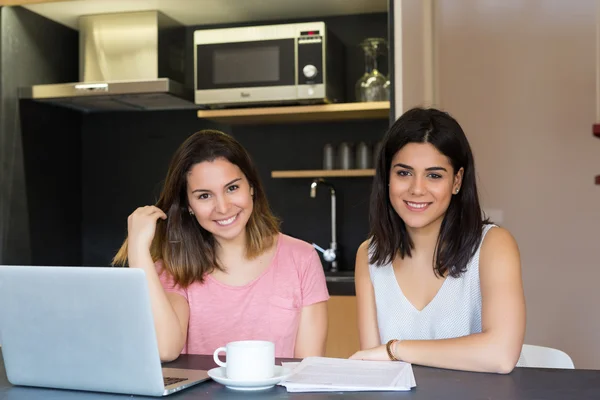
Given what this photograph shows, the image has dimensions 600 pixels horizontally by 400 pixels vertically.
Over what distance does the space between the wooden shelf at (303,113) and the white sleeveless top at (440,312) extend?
154cm

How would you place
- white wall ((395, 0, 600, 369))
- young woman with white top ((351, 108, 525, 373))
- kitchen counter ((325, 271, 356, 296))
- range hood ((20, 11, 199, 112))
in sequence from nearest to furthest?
young woman with white top ((351, 108, 525, 373)) → kitchen counter ((325, 271, 356, 296)) → range hood ((20, 11, 199, 112)) → white wall ((395, 0, 600, 369))

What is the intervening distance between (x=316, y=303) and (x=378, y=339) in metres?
0.18

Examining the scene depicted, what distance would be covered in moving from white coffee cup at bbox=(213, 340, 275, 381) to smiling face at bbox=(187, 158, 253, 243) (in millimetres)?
584

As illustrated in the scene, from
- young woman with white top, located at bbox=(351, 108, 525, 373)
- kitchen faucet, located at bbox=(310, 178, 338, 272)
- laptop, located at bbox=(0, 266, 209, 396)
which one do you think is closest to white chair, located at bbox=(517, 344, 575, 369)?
young woman with white top, located at bbox=(351, 108, 525, 373)

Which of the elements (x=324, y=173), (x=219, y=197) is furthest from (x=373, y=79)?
(x=219, y=197)

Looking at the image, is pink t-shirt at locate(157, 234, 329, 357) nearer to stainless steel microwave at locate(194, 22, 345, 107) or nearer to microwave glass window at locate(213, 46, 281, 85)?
stainless steel microwave at locate(194, 22, 345, 107)

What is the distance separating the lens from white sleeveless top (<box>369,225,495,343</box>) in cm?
183

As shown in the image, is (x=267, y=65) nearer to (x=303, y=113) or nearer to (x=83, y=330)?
(x=303, y=113)

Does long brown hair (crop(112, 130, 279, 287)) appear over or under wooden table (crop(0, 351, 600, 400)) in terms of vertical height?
over

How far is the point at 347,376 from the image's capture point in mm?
1308

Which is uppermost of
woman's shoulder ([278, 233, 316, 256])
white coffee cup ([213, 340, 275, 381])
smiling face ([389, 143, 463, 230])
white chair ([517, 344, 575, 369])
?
smiling face ([389, 143, 463, 230])

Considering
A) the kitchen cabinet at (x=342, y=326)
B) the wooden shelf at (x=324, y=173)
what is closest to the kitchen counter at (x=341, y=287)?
the kitchen cabinet at (x=342, y=326)

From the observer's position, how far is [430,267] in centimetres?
190

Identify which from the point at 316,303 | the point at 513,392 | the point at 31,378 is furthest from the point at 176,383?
the point at 316,303
